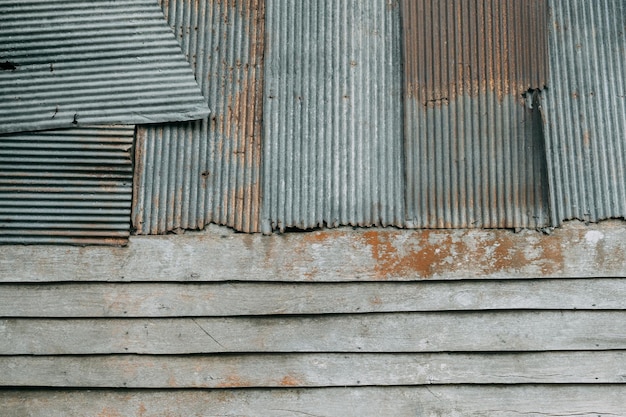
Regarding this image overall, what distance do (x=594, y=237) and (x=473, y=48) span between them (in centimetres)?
146

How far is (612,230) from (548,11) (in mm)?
1541

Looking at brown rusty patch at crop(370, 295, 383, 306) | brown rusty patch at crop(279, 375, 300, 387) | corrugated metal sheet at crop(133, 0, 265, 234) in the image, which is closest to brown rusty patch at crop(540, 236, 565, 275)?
brown rusty patch at crop(370, 295, 383, 306)

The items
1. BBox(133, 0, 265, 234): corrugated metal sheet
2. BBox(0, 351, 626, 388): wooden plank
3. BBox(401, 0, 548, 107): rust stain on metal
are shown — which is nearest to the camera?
BBox(0, 351, 626, 388): wooden plank

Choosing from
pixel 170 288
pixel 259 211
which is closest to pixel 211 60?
pixel 259 211

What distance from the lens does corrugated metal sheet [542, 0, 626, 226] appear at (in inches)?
146

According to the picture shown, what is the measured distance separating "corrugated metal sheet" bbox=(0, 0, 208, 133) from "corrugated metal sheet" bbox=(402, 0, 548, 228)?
147cm

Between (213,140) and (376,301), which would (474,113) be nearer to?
(376,301)

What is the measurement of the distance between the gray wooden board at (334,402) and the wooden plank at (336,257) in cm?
72

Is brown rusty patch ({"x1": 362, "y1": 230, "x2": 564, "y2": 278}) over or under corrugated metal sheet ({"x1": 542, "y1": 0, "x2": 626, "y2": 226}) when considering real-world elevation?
under

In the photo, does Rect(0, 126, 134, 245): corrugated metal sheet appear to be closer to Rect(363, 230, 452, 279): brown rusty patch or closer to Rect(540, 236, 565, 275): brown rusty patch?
Rect(363, 230, 452, 279): brown rusty patch

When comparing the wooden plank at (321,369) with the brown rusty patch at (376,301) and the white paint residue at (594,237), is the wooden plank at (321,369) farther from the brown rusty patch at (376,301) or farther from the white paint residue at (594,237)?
the white paint residue at (594,237)

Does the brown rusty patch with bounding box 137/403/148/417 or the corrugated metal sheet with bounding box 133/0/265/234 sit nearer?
the brown rusty patch with bounding box 137/403/148/417

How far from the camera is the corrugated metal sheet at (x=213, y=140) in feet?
12.1

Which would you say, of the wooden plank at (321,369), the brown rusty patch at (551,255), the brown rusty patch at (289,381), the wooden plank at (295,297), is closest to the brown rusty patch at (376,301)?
the wooden plank at (295,297)
